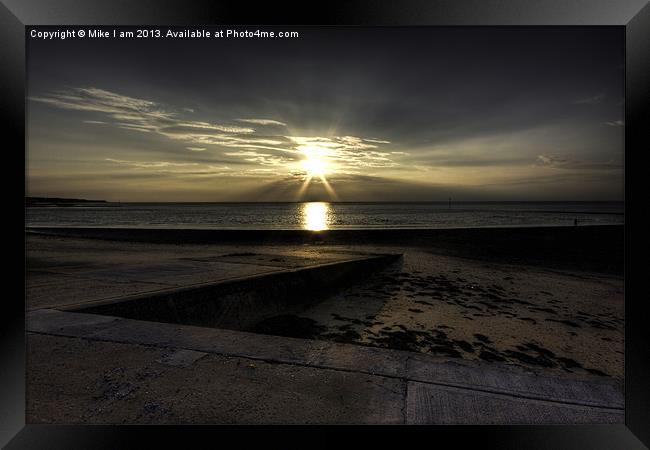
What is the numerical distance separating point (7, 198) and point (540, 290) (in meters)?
8.75

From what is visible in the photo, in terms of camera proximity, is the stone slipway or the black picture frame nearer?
the black picture frame

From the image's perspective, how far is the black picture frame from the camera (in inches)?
60.3

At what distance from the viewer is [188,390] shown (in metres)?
2.02

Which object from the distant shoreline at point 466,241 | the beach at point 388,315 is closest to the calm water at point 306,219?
the distant shoreline at point 466,241

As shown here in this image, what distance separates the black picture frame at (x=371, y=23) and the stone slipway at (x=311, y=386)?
28 cm

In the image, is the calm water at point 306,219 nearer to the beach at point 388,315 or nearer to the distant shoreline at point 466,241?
the distant shoreline at point 466,241

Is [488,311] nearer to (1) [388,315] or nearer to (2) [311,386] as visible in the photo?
(1) [388,315]

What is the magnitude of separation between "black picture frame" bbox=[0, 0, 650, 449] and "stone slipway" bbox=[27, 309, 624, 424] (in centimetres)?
28

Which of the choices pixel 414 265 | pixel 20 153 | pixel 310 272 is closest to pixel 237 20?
pixel 20 153

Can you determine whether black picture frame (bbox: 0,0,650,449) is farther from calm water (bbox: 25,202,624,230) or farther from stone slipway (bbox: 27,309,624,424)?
calm water (bbox: 25,202,624,230)

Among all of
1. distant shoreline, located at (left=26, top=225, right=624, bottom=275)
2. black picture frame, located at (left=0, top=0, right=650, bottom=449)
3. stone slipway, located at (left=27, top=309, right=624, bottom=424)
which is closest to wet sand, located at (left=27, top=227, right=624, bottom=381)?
distant shoreline, located at (left=26, top=225, right=624, bottom=275)

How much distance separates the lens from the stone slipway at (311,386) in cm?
183

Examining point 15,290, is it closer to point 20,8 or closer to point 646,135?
point 20,8

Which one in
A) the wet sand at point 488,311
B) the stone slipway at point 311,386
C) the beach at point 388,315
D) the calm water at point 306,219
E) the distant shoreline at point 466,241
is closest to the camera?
the stone slipway at point 311,386
